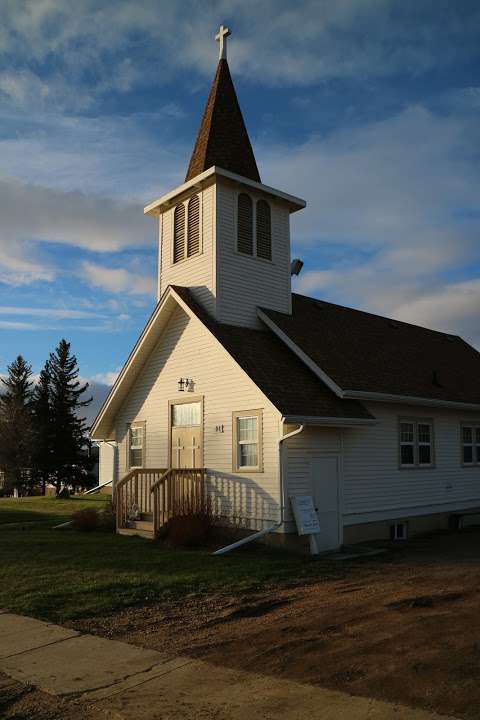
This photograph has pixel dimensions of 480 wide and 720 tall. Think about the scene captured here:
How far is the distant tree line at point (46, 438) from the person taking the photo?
159ft

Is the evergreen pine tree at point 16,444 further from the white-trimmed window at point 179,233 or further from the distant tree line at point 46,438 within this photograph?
→ the white-trimmed window at point 179,233

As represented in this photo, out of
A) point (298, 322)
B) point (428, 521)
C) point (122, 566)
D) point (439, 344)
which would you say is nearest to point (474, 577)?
point (122, 566)

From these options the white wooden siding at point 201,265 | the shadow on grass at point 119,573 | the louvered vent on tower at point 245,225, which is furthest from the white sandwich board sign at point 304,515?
the louvered vent on tower at point 245,225

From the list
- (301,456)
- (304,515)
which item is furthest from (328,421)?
(304,515)

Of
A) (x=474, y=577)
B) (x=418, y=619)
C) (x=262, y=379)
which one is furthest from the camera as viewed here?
(x=262, y=379)

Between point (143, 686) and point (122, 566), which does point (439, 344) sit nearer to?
point (122, 566)

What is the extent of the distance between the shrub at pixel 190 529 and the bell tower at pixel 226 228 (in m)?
4.91

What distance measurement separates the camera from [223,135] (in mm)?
18938

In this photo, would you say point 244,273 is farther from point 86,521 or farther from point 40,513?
point 40,513

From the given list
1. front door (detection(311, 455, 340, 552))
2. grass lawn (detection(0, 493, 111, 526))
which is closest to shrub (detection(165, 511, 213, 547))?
front door (detection(311, 455, 340, 552))

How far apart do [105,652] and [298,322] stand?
1237cm

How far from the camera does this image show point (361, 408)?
617 inches

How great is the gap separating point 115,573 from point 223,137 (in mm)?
13079

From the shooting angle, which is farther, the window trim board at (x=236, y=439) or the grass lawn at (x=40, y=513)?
the grass lawn at (x=40, y=513)
